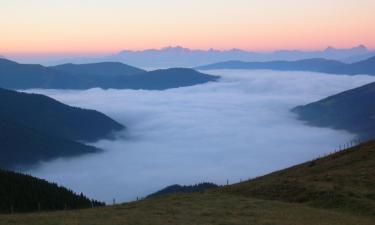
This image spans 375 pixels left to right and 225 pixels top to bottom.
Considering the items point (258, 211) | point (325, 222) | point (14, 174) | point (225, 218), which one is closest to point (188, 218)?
point (225, 218)

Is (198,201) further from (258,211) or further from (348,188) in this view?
(348,188)

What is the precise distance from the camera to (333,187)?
50.4 m

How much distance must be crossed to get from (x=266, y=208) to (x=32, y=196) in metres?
98.4

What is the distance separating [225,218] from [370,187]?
1897cm

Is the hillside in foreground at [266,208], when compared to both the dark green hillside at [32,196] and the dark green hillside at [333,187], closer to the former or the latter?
the dark green hillside at [333,187]

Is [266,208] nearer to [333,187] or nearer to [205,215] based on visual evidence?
[205,215]

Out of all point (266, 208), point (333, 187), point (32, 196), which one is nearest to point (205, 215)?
point (266, 208)

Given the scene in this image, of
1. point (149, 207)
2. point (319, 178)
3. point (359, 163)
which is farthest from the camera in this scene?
point (359, 163)

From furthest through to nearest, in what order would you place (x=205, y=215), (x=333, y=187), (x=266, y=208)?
(x=333, y=187) < (x=266, y=208) < (x=205, y=215)

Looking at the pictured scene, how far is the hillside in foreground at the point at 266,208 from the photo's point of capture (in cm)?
3912

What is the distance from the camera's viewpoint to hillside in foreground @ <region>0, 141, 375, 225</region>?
128 feet

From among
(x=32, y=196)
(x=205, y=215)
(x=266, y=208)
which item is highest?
(x=32, y=196)

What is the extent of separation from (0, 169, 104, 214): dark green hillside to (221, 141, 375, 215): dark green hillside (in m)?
62.9

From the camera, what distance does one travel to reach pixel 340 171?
203ft
